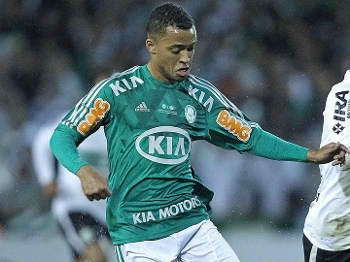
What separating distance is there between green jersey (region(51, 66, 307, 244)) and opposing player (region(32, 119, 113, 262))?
2.67 meters

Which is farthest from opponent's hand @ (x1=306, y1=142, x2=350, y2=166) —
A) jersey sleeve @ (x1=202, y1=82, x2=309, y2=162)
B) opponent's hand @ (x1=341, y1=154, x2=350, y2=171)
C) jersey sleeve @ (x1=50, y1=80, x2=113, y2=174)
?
jersey sleeve @ (x1=50, y1=80, x2=113, y2=174)

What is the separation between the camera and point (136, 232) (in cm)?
362

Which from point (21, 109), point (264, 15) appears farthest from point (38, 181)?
point (264, 15)

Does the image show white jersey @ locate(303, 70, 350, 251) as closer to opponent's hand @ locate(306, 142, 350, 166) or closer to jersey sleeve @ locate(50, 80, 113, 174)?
opponent's hand @ locate(306, 142, 350, 166)

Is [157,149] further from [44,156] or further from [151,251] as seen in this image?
[44,156]

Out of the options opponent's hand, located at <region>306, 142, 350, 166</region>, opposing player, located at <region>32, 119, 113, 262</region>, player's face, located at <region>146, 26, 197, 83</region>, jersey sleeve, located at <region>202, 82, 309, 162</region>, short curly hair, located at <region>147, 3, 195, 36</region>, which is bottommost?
opposing player, located at <region>32, 119, 113, 262</region>

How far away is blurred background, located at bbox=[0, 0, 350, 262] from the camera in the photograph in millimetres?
6633

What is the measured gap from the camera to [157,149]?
3.64 metres

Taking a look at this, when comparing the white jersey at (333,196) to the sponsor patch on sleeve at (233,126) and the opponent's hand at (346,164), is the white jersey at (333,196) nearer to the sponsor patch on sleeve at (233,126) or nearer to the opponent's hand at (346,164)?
the opponent's hand at (346,164)

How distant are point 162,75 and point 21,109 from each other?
3107 mm

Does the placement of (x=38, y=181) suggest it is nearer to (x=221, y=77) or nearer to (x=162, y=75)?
(x=221, y=77)

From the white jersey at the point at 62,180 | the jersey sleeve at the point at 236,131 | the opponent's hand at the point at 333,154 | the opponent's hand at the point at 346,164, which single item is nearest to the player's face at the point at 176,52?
the jersey sleeve at the point at 236,131

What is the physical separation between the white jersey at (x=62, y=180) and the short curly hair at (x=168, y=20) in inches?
105

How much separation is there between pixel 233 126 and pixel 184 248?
2.04 ft
